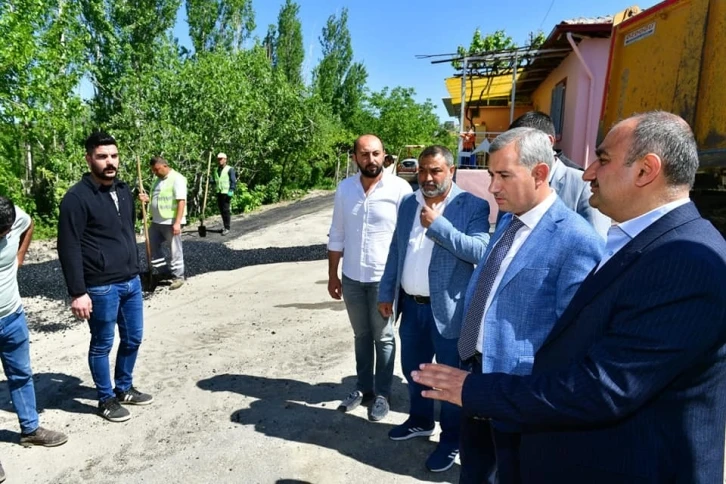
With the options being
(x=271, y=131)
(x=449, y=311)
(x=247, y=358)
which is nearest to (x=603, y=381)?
(x=449, y=311)

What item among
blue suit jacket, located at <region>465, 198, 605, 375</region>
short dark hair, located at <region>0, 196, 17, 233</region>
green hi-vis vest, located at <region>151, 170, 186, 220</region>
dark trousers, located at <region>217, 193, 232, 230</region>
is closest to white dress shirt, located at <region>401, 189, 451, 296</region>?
blue suit jacket, located at <region>465, 198, 605, 375</region>

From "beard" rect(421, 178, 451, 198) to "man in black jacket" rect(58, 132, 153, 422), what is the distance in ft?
7.37

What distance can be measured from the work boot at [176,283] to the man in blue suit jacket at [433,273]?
16.0 ft

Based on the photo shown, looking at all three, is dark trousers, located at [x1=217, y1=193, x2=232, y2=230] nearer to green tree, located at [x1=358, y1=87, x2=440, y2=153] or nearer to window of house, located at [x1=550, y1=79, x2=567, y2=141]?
window of house, located at [x1=550, y1=79, x2=567, y2=141]

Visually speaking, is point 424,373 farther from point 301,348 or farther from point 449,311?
point 301,348

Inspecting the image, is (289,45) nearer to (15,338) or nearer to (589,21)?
(589,21)

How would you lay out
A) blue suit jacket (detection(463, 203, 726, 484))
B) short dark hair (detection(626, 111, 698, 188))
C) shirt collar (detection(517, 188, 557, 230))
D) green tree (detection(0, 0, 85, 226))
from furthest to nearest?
green tree (detection(0, 0, 85, 226))
shirt collar (detection(517, 188, 557, 230))
short dark hair (detection(626, 111, 698, 188))
blue suit jacket (detection(463, 203, 726, 484))

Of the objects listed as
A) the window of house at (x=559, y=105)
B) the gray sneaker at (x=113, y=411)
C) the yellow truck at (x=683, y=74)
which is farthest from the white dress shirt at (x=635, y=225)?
the window of house at (x=559, y=105)

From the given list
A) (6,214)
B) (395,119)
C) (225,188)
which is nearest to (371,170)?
(6,214)

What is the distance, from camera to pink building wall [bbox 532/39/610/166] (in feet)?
29.3

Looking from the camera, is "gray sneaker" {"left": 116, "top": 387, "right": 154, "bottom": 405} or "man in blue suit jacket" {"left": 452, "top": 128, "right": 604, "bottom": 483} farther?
"gray sneaker" {"left": 116, "top": 387, "right": 154, "bottom": 405}

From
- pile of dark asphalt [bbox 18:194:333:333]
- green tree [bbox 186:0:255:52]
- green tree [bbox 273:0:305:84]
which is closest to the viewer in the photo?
pile of dark asphalt [bbox 18:194:333:333]

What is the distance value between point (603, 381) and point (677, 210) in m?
0.46

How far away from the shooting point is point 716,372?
1.14 m
